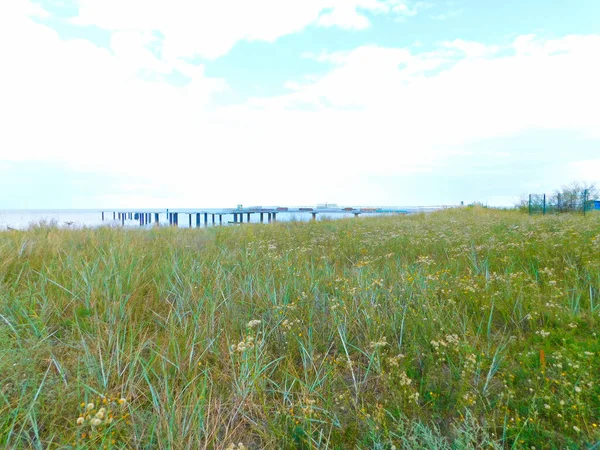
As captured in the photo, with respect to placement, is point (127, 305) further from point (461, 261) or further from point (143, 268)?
point (461, 261)

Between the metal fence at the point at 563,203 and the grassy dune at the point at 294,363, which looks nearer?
the grassy dune at the point at 294,363

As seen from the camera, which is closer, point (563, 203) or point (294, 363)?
point (294, 363)

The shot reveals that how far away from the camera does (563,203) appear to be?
17234mm

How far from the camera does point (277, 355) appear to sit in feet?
6.37

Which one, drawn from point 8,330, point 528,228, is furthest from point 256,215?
point 8,330

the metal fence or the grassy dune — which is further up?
the metal fence

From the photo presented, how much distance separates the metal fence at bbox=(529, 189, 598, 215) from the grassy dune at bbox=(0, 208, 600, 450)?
59.8 feet

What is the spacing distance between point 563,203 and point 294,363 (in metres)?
22.1

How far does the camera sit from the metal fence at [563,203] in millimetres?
16391

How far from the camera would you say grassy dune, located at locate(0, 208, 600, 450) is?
126cm

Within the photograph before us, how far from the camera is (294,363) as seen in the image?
1.86 meters

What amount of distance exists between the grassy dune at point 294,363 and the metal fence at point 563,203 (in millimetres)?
18220

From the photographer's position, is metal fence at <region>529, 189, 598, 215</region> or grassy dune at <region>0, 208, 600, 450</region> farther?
metal fence at <region>529, 189, 598, 215</region>

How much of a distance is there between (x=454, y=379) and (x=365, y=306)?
0.76 metres
